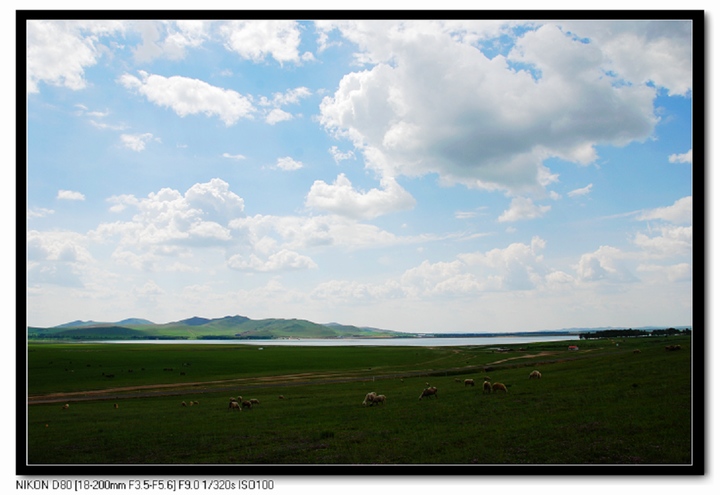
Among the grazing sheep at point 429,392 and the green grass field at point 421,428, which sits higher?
the green grass field at point 421,428

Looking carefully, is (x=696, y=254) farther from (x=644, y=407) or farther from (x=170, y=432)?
(x=170, y=432)

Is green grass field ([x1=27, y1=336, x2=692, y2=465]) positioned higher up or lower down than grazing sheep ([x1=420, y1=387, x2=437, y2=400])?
higher up

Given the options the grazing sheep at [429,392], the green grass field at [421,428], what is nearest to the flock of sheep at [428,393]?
the grazing sheep at [429,392]

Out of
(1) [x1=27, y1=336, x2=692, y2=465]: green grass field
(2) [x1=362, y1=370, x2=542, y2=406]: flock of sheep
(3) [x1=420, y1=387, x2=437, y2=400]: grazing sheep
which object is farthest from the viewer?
(3) [x1=420, y1=387, x2=437, y2=400]: grazing sheep

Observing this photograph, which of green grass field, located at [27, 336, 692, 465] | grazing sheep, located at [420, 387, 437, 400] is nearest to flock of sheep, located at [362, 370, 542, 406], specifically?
grazing sheep, located at [420, 387, 437, 400]

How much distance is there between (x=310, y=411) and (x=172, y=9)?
56.4ft

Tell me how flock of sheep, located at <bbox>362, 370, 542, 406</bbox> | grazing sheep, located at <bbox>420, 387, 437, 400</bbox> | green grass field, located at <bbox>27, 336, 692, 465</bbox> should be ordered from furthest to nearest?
grazing sheep, located at <bbox>420, 387, 437, 400</bbox> < flock of sheep, located at <bbox>362, 370, 542, 406</bbox> < green grass field, located at <bbox>27, 336, 692, 465</bbox>

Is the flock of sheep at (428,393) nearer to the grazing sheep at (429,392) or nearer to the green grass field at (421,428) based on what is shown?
the grazing sheep at (429,392)

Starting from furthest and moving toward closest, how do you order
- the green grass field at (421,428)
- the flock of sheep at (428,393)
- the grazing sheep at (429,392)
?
the grazing sheep at (429,392), the flock of sheep at (428,393), the green grass field at (421,428)

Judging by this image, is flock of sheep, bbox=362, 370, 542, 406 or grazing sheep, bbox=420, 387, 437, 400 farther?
grazing sheep, bbox=420, 387, 437, 400

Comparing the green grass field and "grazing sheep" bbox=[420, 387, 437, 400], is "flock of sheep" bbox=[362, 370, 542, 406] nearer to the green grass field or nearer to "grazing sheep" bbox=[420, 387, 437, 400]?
"grazing sheep" bbox=[420, 387, 437, 400]

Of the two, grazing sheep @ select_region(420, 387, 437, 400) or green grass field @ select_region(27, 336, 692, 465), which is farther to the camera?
grazing sheep @ select_region(420, 387, 437, 400)

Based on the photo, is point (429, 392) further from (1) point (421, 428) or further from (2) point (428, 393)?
(1) point (421, 428)

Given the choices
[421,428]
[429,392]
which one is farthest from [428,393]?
[421,428]
